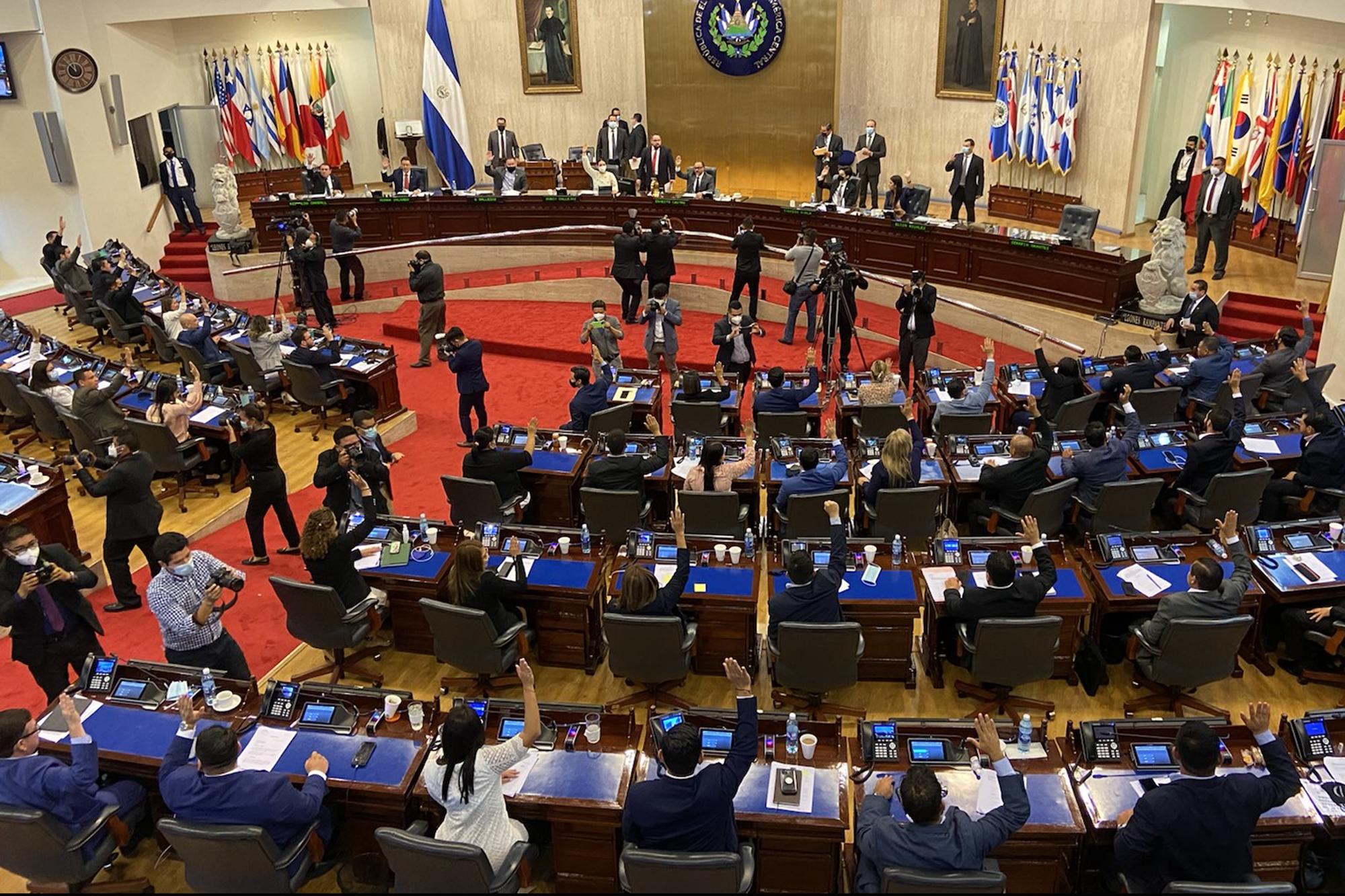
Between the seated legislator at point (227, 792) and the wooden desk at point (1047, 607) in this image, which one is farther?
the wooden desk at point (1047, 607)

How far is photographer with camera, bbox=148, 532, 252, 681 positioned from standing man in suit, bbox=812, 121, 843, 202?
13.6 m

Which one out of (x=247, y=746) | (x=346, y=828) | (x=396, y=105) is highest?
(x=396, y=105)

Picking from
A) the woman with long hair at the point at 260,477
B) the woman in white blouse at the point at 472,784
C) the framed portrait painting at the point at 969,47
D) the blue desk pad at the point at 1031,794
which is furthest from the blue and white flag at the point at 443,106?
the blue desk pad at the point at 1031,794

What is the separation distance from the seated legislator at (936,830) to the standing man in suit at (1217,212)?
12.0 m

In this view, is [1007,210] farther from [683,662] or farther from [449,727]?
[449,727]

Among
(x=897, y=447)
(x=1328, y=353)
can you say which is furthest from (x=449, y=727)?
(x=1328, y=353)

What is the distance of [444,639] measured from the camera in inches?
277

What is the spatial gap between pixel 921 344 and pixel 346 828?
866cm

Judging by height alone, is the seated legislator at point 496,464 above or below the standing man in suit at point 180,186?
below

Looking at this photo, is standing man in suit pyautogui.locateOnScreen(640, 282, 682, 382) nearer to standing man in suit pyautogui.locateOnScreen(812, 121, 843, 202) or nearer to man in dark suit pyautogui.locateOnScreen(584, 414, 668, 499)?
man in dark suit pyautogui.locateOnScreen(584, 414, 668, 499)

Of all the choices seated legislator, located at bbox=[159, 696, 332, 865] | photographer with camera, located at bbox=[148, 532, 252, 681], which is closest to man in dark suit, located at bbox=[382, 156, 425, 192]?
photographer with camera, located at bbox=[148, 532, 252, 681]

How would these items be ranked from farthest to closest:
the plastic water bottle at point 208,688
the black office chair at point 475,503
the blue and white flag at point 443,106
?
1. the blue and white flag at point 443,106
2. the black office chair at point 475,503
3. the plastic water bottle at point 208,688

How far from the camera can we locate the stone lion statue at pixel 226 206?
18.2 metres

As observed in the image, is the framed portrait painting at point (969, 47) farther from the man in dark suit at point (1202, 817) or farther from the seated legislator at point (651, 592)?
the man in dark suit at point (1202, 817)
